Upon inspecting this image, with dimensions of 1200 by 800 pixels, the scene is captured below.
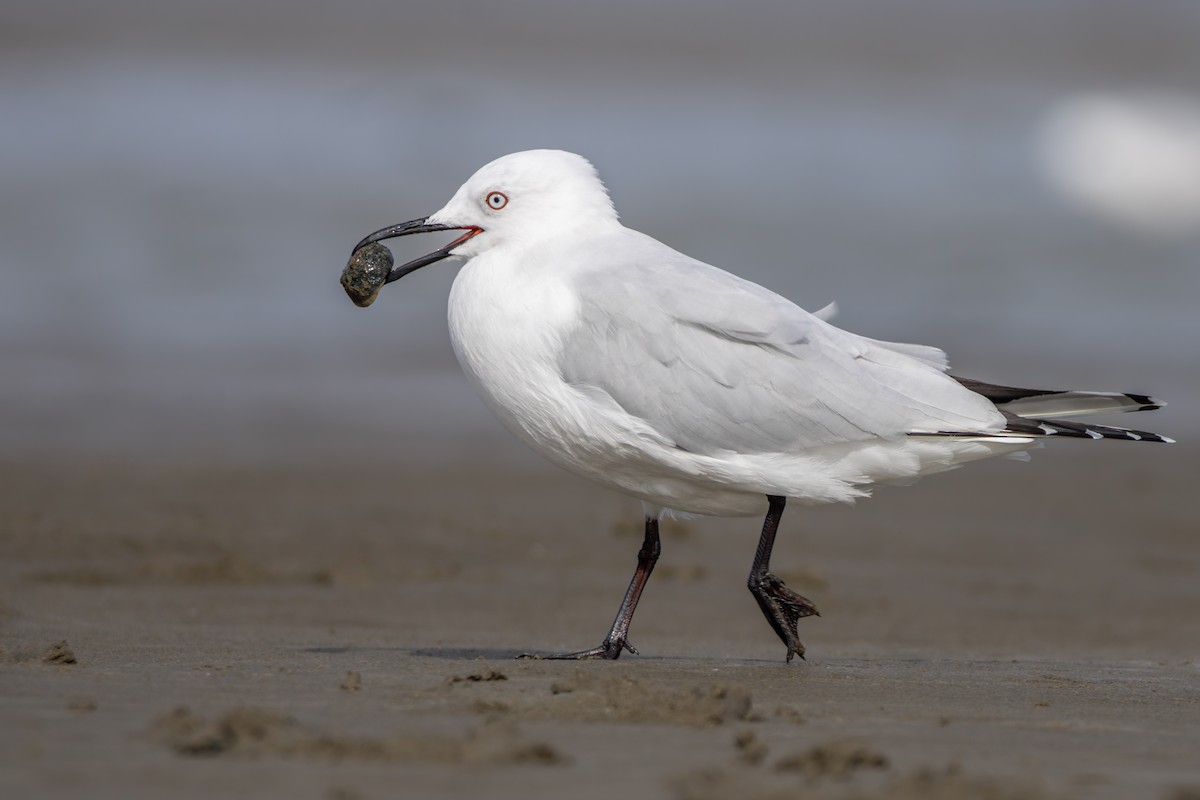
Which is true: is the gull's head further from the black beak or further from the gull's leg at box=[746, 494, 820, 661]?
the gull's leg at box=[746, 494, 820, 661]

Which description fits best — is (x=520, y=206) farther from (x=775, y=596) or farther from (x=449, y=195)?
(x=449, y=195)

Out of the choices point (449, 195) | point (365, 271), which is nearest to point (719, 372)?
point (365, 271)

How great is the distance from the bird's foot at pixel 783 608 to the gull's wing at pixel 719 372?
0.53 meters

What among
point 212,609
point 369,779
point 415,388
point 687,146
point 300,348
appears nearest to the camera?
point 369,779

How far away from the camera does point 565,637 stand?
698cm

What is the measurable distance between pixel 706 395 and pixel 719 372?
0.32ft

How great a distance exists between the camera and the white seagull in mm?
5570

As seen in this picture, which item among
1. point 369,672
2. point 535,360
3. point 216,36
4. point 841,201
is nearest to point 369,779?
point 369,672

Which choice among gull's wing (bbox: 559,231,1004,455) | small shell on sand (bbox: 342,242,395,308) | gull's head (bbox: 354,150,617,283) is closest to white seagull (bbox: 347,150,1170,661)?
gull's wing (bbox: 559,231,1004,455)

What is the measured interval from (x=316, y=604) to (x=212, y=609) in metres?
0.52

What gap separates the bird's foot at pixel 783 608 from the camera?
5738mm

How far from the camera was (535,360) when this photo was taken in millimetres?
5609

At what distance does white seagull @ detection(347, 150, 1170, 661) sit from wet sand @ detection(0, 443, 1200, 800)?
2.22 feet

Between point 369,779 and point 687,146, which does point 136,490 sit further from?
point 687,146
